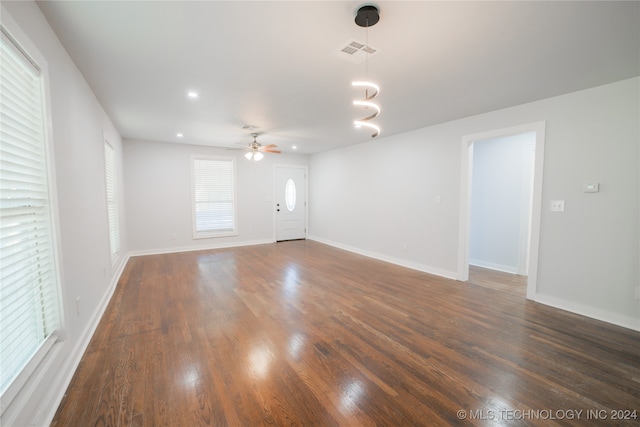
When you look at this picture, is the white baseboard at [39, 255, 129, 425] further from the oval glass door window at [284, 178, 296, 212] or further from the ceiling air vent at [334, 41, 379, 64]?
the oval glass door window at [284, 178, 296, 212]

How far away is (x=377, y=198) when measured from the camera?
5691 mm

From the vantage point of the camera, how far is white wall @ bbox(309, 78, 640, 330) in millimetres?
2748

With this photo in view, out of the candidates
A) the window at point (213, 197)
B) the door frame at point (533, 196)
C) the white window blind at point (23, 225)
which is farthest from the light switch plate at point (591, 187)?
the window at point (213, 197)

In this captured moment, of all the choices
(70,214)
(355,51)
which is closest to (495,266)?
(355,51)

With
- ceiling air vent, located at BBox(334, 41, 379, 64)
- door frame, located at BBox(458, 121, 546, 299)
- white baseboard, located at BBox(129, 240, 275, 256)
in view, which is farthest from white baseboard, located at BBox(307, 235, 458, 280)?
ceiling air vent, located at BBox(334, 41, 379, 64)

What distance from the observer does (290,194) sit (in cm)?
784

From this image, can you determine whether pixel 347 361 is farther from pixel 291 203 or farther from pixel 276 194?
pixel 291 203

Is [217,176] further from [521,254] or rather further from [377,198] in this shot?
[521,254]

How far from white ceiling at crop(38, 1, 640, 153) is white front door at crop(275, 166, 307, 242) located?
3.96 metres

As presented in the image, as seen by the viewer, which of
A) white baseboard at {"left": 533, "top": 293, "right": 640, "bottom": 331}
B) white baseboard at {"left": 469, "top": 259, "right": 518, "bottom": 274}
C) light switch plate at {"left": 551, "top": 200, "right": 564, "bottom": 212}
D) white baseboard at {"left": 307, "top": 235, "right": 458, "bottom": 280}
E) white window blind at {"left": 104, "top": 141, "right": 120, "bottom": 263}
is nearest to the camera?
white baseboard at {"left": 533, "top": 293, "right": 640, "bottom": 331}

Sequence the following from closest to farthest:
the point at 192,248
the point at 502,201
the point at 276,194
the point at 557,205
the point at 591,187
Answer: the point at 591,187, the point at 557,205, the point at 502,201, the point at 192,248, the point at 276,194

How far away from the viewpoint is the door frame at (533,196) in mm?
3363

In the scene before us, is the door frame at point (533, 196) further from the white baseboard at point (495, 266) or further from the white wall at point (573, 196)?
the white baseboard at point (495, 266)

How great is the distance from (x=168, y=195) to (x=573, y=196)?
7.20 meters
